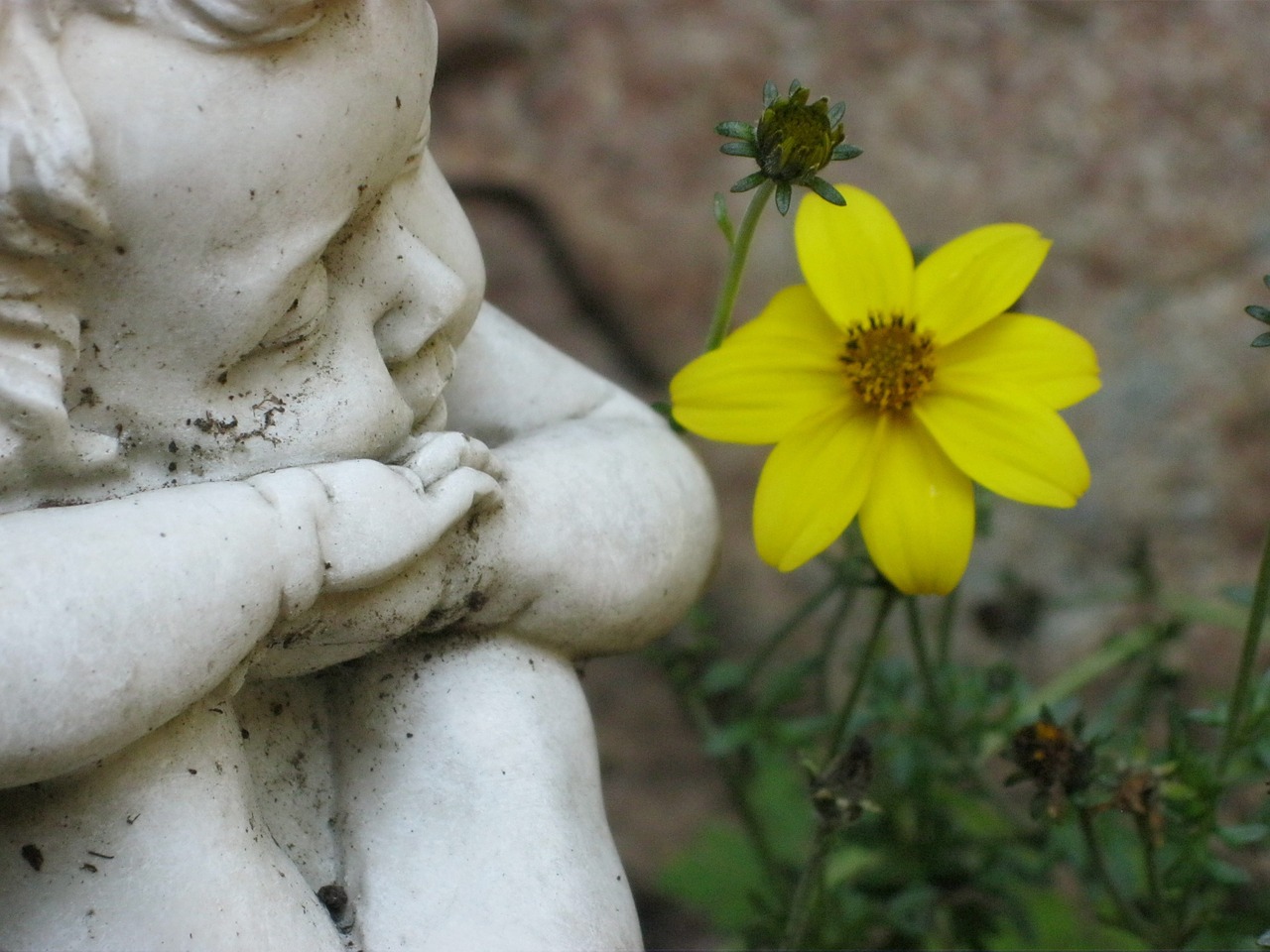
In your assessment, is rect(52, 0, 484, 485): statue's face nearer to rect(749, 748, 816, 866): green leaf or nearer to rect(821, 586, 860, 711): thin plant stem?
rect(821, 586, 860, 711): thin plant stem

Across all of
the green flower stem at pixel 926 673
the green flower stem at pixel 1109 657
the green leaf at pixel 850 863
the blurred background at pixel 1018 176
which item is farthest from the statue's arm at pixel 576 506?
the blurred background at pixel 1018 176

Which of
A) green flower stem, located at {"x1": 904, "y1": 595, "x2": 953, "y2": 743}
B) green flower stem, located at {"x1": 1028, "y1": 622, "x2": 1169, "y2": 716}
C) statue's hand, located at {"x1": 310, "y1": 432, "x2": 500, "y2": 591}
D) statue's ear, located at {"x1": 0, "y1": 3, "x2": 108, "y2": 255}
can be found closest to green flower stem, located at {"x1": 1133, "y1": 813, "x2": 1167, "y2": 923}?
green flower stem, located at {"x1": 904, "y1": 595, "x2": 953, "y2": 743}

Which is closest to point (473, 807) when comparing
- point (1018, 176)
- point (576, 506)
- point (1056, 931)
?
point (576, 506)

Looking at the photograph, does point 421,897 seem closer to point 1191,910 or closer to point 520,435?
point 520,435

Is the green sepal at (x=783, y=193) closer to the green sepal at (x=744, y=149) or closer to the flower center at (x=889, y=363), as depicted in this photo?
the green sepal at (x=744, y=149)

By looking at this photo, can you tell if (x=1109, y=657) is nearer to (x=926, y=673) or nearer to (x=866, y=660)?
(x=926, y=673)

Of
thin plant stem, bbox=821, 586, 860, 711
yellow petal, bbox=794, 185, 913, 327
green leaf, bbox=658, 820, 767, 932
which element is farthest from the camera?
green leaf, bbox=658, 820, 767, 932

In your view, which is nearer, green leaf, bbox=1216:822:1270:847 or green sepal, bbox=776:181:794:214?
green sepal, bbox=776:181:794:214
